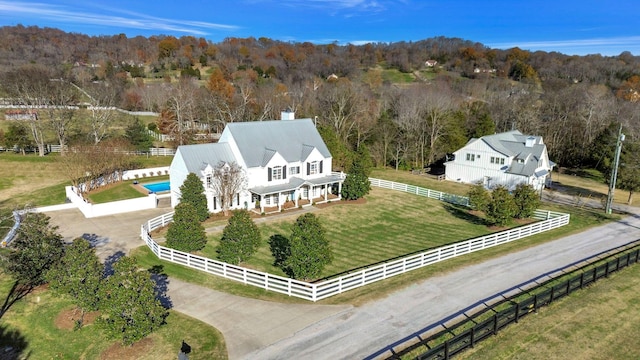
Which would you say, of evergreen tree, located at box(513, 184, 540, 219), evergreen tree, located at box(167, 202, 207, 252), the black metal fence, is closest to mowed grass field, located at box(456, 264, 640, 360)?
the black metal fence

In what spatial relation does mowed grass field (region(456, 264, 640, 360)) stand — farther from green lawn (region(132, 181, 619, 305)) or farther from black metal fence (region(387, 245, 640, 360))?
green lawn (region(132, 181, 619, 305))

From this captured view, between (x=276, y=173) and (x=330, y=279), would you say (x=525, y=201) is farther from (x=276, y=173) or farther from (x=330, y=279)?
(x=276, y=173)

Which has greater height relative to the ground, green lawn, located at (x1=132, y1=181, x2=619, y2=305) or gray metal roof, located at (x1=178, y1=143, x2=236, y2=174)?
gray metal roof, located at (x1=178, y1=143, x2=236, y2=174)

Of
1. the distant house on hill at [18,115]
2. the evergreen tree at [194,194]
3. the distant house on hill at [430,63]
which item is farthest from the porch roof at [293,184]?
the distant house on hill at [430,63]

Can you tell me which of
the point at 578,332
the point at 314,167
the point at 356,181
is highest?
the point at 314,167

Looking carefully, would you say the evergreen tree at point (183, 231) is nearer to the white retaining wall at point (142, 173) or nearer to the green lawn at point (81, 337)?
the green lawn at point (81, 337)

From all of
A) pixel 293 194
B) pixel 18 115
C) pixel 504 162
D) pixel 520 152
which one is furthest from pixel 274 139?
pixel 18 115

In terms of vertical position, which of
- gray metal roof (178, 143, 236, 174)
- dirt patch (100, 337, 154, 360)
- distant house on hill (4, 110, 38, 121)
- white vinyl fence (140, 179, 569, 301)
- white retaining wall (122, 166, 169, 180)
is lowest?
dirt patch (100, 337, 154, 360)
